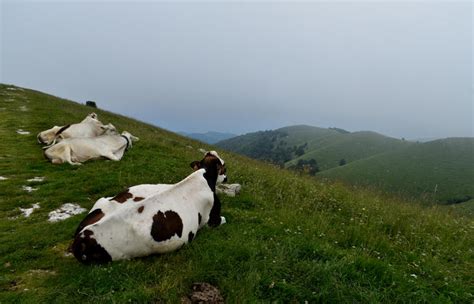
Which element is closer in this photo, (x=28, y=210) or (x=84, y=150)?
(x=28, y=210)

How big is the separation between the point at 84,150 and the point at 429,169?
100 m

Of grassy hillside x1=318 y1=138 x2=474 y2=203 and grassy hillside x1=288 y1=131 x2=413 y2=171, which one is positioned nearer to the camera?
grassy hillside x1=318 y1=138 x2=474 y2=203

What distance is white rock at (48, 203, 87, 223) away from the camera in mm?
7383

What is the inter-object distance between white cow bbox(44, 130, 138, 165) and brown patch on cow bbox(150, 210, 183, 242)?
7.77m

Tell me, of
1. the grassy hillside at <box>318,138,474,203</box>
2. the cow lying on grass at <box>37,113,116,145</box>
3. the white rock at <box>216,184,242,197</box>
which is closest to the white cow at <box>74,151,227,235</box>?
the white rock at <box>216,184,242,197</box>

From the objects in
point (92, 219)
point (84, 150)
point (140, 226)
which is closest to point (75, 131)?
point (84, 150)

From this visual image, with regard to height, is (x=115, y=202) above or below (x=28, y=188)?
above

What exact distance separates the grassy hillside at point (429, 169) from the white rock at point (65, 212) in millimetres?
69011

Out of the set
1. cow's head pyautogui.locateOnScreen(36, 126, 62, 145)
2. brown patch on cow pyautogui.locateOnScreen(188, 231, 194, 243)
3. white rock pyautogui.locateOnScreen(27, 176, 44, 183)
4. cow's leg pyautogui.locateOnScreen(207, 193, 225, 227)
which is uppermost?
cow's head pyautogui.locateOnScreen(36, 126, 62, 145)

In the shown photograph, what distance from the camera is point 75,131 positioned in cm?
1387

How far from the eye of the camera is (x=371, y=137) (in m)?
180

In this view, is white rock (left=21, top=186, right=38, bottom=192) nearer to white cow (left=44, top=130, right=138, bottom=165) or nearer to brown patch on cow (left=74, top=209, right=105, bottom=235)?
white cow (left=44, top=130, right=138, bottom=165)

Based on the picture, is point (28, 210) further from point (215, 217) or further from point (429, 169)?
point (429, 169)

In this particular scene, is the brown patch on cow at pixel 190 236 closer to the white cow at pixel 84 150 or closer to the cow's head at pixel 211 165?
the cow's head at pixel 211 165
